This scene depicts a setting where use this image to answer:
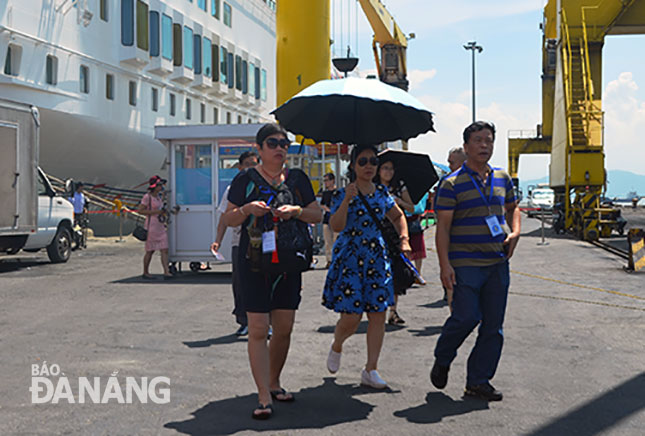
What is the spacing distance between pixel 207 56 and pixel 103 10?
12.1 metres

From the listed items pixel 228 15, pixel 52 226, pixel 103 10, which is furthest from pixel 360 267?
pixel 228 15

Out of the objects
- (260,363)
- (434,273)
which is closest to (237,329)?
(260,363)

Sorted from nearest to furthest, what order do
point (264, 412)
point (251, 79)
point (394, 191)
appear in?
1. point (264, 412)
2. point (394, 191)
3. point (251, 79)

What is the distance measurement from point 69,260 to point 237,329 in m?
→ 12.6

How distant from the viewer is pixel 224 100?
54500 millimetres

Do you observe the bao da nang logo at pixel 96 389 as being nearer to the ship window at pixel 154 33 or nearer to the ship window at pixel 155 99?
the ship window at pixel 154 33

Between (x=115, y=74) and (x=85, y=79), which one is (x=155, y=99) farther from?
(x=85, y=79)

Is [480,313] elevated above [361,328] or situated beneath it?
elevated above

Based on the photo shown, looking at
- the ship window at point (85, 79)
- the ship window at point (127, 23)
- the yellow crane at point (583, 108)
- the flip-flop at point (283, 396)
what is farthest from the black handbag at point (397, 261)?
the ship window at point (127, 23)

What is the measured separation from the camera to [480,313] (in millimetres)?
5945

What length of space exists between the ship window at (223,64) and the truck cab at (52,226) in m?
33.1

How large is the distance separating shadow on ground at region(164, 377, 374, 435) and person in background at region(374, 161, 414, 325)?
1057 millimetres

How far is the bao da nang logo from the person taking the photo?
5910 millimetres

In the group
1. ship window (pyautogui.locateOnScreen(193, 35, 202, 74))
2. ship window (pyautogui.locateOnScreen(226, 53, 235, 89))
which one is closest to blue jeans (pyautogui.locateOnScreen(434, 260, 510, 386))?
ship window (pyautogui.locateOnScreen(193, 35, 202, 74))
